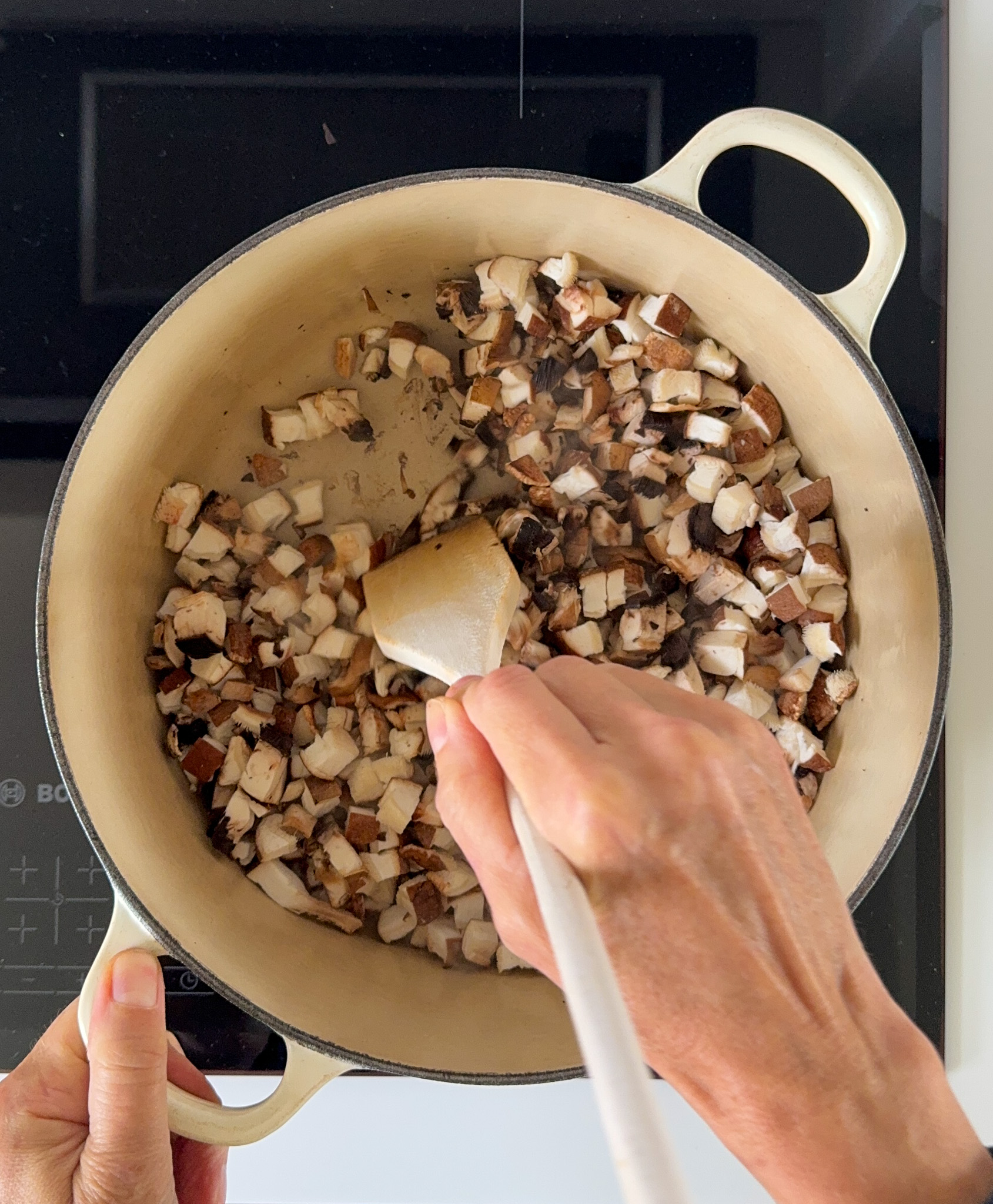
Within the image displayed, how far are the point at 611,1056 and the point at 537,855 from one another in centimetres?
12

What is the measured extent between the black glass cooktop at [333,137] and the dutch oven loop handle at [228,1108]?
0.40 feet

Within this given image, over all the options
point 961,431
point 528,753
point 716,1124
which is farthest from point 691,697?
point 961,431

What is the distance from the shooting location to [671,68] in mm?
806

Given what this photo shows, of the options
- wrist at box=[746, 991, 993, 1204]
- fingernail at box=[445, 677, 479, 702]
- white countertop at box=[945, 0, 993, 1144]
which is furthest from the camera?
white countertop at box=[945, 0, 993, 1144]

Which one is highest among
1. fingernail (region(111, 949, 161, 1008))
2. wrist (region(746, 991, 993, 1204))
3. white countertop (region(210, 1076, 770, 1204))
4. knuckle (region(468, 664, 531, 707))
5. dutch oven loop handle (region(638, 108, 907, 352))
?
dutch oven loop handle (region(638, 108, 907, 352))

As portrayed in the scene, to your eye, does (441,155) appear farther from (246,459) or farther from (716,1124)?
(716,1124)

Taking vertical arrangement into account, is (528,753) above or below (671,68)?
below

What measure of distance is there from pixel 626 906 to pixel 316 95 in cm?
70

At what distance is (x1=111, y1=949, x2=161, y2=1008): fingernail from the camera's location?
66 centimetres

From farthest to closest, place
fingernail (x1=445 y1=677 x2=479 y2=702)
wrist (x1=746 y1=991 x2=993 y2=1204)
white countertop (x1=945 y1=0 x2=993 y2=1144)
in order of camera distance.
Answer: white countertop (x1=945 y1=0 x2=993 y2=1144) → fingernail (x1=445 y1=677 x2=479 y2=702) → wrist (x1=746 y1=991 x2=993 y2=1204)

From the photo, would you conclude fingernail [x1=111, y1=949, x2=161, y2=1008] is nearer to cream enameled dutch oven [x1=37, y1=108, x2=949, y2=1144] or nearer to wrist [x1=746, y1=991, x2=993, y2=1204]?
cream enameled dutch oven [x1=37, y1=108, x2=949, y2=1144]

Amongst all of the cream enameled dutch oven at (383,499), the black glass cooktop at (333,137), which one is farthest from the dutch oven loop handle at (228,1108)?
the black glass cooktop at (333,137)

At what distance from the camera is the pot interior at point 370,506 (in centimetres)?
73

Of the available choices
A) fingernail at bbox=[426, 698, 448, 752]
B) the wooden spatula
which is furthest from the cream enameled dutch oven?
fingernail at bbox=[426, 698, 448, 752]
